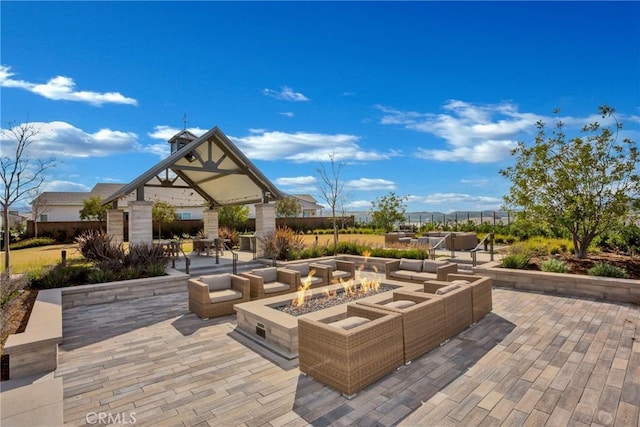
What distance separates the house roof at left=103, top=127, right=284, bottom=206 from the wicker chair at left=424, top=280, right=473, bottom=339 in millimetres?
8799

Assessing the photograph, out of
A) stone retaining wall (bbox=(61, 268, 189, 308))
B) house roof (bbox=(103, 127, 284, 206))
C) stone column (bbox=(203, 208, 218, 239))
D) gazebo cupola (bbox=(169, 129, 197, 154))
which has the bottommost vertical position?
stone retaining wall (bbox=(61, 268, 189, 308))

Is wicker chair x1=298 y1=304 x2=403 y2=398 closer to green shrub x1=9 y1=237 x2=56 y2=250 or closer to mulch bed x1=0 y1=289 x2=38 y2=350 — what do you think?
mulch bed x1=0 y1=289 x2=38 y2=350

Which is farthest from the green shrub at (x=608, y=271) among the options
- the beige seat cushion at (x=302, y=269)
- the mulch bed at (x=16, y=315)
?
the mulch bed at (x=16, y=315)

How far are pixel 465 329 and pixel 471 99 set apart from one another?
1016 centimetres

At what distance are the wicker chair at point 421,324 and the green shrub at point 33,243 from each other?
24256mm

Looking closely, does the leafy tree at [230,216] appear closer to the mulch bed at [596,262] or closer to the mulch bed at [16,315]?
the mulch bed at [16,315]

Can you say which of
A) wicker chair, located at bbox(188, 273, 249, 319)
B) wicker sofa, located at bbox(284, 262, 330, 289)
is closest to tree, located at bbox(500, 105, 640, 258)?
wicker sofa, located at bbox(284, 262, 330, 289)

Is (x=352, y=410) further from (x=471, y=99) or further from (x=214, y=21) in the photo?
(x=471, y=99)

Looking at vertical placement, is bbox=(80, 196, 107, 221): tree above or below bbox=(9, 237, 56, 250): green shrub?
above

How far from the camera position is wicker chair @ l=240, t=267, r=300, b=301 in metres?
6.77

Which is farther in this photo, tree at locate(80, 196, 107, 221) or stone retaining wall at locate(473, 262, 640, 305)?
tree at locate(80, 196, 107, 221)

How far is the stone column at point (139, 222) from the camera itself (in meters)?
9.91

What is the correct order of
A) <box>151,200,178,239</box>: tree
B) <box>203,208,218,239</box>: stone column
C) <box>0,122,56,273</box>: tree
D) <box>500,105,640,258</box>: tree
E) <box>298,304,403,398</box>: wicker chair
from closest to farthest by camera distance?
<box>298,304,403,398</box>: wicker chair, <box>500,105,640,258</box>: tree, <box>0,122,56,273</box>: tree, <box>203,208,218,239</box>: stone column, <box>151,200,178,239</box>: tree

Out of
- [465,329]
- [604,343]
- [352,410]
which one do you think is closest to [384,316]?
[352,410]
